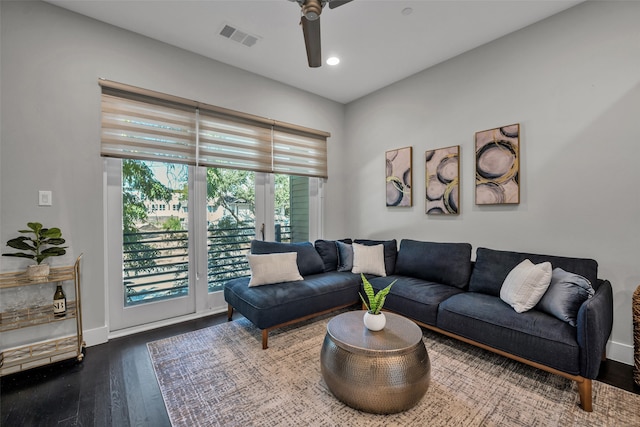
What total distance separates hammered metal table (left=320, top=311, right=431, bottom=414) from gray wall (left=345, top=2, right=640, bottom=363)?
185cm

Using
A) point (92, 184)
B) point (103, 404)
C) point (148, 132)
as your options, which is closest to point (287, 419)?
point (103, 404)

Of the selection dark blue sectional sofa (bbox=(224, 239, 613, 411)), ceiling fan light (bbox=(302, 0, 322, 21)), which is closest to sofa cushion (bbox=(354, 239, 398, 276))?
dark blue sectional sofa (bbox=(224, 239, 613, 411))

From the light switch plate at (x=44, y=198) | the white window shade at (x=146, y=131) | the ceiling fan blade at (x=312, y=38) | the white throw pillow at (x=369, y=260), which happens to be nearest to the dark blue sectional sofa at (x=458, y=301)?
the white throw pillow at (x=369, y=260)

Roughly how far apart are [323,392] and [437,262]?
185cm

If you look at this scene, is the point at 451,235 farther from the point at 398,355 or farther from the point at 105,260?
the point at 105,260

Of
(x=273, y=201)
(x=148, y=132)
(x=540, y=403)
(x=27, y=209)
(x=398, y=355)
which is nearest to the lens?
(x=398, y=355)

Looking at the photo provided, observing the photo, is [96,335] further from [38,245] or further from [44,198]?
[44,198]

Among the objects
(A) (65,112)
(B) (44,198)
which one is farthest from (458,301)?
(A) (65,112)

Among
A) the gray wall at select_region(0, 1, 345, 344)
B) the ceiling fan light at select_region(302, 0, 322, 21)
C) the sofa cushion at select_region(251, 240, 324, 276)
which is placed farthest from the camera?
the sofa cushion at select_region(251, 240, 324, 276)

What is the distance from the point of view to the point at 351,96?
439 cm

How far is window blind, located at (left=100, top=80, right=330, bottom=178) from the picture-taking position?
271 centimetres

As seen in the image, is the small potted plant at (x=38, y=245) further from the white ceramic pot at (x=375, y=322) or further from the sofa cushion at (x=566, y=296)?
the sofa cushion at (x=566, y=296)

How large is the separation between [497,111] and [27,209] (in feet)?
14.6

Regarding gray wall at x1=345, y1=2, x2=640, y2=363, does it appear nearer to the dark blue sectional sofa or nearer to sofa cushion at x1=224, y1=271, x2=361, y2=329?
the dark blue sectional sofa
